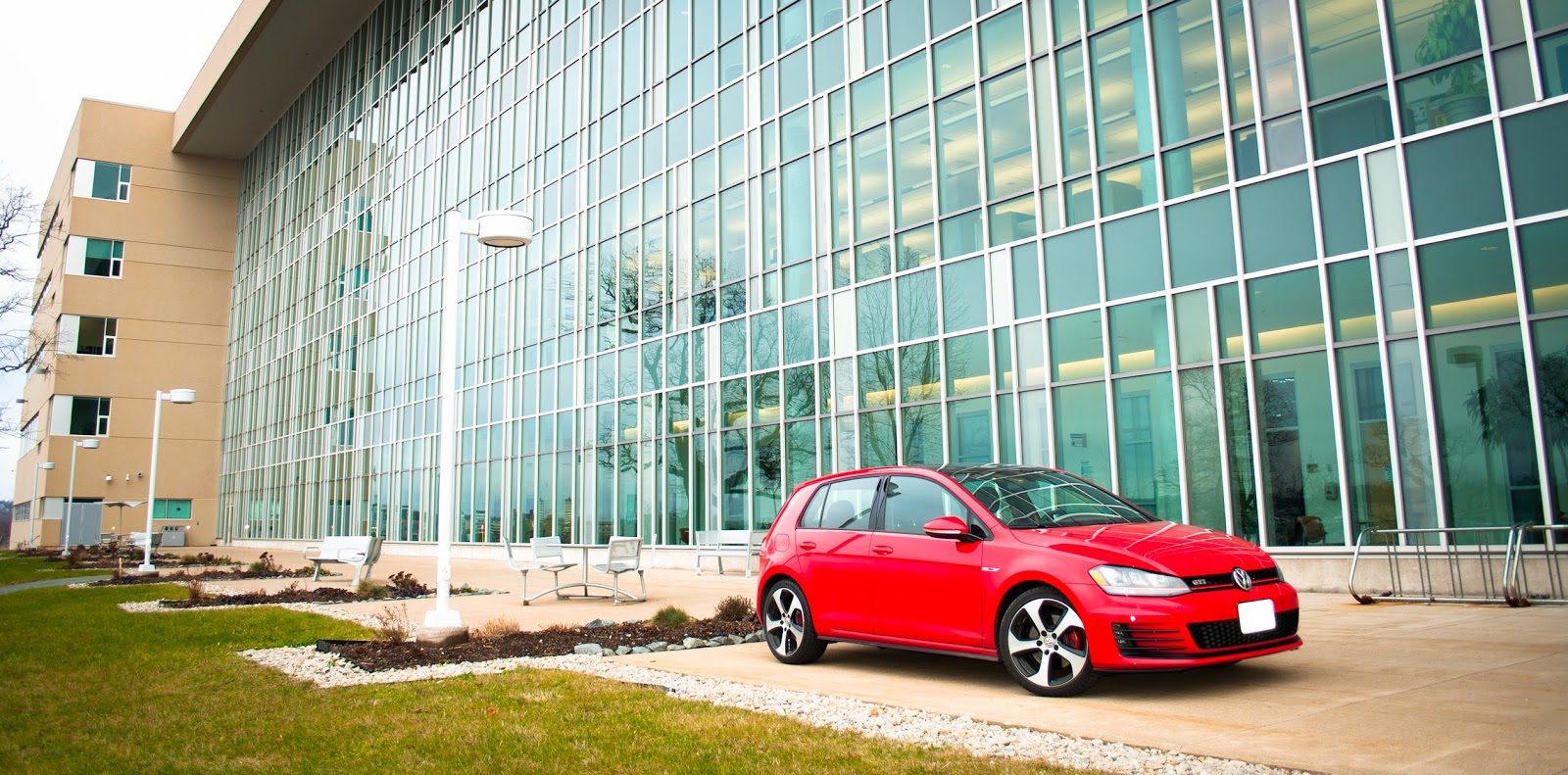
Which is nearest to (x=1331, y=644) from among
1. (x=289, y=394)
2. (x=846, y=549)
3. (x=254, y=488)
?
(x=846, y=549)

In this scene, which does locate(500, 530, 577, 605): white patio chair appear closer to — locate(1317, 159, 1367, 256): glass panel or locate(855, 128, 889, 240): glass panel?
locate(855, 128, 889, 240): glass panel

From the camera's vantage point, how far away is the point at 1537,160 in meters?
12.0

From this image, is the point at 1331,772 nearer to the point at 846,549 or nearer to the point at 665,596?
the point at 846,549

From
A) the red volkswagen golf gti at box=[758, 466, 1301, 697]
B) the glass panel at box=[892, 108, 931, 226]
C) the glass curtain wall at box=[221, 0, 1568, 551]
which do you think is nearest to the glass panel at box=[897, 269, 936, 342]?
the glass curtain wall at box=[221, 0, 1568, 551]

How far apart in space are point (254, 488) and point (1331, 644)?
5953 cm

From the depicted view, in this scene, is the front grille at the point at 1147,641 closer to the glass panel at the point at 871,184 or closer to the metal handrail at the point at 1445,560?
the metal handrail at the point at 1445,560

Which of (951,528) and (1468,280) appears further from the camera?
(1468,280)

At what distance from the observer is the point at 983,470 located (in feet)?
27.3

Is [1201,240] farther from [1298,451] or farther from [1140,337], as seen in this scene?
[1298,451]

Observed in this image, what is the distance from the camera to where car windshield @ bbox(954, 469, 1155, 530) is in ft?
24.8


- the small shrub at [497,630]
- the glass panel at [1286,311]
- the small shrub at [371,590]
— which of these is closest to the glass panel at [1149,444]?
the glass panel at [1286,311]

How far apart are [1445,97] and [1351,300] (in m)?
2.59

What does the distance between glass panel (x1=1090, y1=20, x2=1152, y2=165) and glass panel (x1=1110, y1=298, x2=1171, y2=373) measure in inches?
93.3

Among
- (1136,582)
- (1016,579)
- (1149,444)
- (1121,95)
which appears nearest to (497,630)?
(1016,579)
